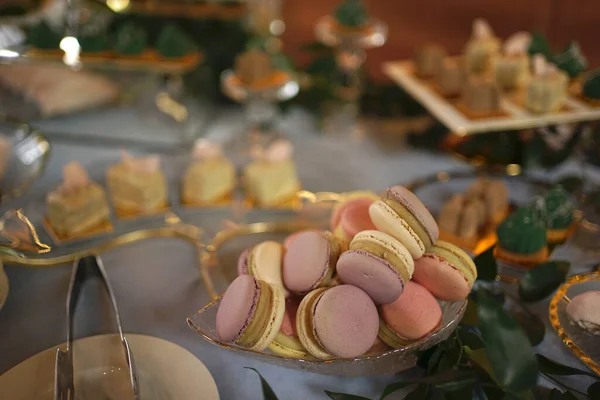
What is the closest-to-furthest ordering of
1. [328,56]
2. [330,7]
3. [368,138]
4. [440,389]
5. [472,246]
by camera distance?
[440,389], [472,246], [368,138], [328,56], [330,7]

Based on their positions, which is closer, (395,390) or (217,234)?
(395,390)

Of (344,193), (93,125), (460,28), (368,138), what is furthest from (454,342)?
(460,28)

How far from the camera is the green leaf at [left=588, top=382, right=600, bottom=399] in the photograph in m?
0.63

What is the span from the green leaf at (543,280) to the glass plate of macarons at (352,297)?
5.4 inches

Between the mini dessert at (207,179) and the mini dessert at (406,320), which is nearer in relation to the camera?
the mini dessert at (406,320)

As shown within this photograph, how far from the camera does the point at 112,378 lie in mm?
637

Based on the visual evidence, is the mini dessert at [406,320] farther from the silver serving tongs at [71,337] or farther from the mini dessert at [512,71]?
the mini dessert at [512,71]

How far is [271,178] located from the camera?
1109 millimetres

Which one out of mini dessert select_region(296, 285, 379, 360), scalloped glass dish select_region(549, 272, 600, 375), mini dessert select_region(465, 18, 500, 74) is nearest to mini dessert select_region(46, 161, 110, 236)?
mini dessert select_region(296, 285, 379, 360)

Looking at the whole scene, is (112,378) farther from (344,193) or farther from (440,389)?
(344,193)

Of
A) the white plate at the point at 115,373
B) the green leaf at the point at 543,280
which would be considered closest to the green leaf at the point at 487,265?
the green leaf at the point at 543,280

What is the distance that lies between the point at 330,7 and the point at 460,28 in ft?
1.66

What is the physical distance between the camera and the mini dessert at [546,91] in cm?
109

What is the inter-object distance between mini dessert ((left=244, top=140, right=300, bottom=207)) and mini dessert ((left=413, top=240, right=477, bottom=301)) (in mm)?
506
